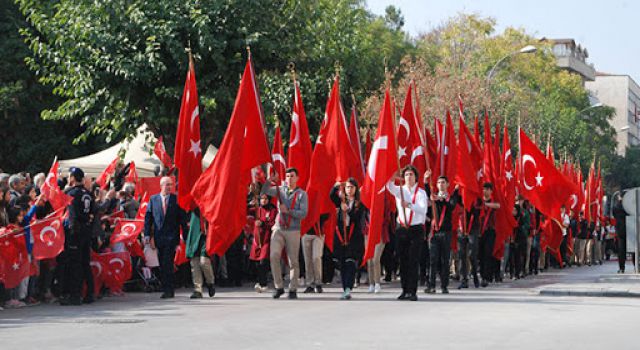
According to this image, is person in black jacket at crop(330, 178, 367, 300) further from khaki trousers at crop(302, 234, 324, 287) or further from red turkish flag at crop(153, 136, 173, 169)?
red turkish flag at crop(153, 136, 173, 169)

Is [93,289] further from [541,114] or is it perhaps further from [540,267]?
[541,114]

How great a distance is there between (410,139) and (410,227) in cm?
594

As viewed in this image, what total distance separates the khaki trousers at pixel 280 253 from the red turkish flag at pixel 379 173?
1.05 metres

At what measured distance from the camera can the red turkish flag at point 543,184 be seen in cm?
2470

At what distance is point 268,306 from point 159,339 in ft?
14.7

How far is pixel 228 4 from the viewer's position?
2602 centimetres

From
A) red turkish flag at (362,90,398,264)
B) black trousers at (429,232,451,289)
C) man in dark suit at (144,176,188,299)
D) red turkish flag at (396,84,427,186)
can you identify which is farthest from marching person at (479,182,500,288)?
man in dark suit at (144,176,188,299)

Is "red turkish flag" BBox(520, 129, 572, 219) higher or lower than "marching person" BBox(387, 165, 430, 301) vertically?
higher

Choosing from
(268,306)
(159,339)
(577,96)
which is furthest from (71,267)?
(577,96)

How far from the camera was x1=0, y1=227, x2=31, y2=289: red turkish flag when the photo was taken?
15.7 metres

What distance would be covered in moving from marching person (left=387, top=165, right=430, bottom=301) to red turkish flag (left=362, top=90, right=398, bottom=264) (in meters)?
0.49

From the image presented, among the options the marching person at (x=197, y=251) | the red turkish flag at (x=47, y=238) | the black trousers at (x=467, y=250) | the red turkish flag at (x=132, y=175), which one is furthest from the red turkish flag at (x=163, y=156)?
the red turkish flag at (x=47, y=238)

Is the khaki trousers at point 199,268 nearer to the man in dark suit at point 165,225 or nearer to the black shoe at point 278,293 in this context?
the man in dark suit at point 165,225

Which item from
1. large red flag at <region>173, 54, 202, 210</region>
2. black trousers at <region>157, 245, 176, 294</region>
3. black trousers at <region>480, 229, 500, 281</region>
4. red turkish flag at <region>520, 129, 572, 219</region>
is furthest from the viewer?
red turkish flag at <region>520, 129, 572, 219</region>
